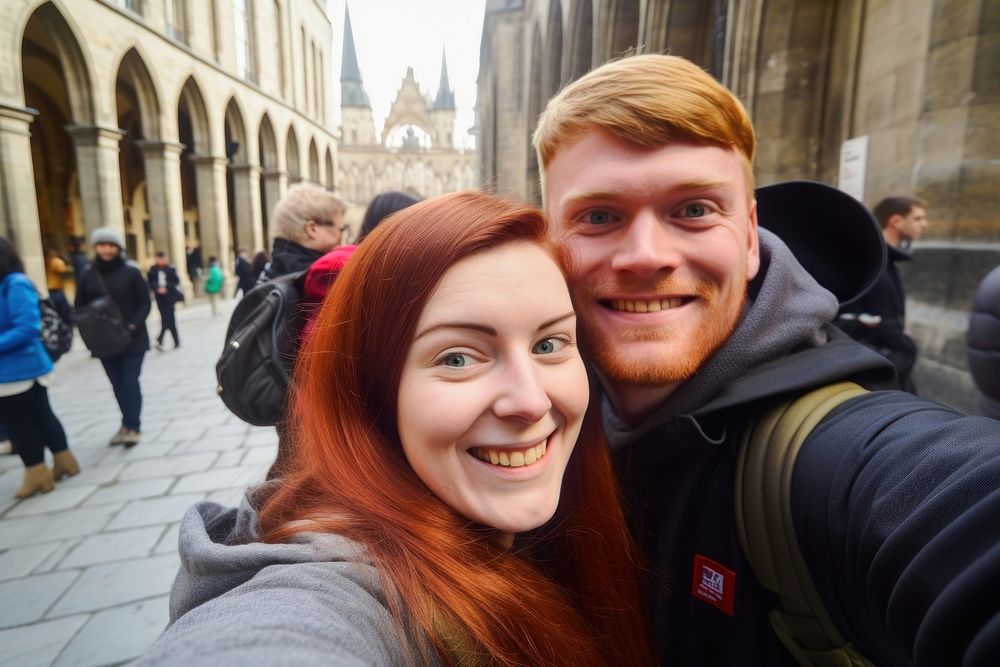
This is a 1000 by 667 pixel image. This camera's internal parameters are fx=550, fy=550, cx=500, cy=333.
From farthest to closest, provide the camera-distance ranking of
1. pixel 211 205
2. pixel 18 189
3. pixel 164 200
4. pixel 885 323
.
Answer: pixel 211 205 → pixel 164 200 → pixel 18 189 → pixel 885 323

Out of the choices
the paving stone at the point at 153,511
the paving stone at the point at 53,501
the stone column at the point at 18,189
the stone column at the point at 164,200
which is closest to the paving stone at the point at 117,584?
the paving stone at the point at 153,511

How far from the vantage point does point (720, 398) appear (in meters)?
1.02

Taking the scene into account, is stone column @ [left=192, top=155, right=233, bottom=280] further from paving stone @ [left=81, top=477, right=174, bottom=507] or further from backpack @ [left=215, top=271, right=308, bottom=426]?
backpack @ [left=215, top=271, right=308, bottom=426]

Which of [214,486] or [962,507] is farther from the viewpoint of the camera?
[214,486]

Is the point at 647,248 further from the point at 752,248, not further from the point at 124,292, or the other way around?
the point at 124,292

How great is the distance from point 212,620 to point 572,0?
44.4 feet

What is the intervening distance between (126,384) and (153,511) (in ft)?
5.93

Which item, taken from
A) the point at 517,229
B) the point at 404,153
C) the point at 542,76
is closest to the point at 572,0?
the point at 542,76

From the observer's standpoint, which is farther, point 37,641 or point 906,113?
point 906,113

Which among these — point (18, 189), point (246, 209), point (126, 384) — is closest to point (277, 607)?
point (126, 384)

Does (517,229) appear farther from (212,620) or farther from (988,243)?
(988,243)

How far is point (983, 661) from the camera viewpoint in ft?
1.97

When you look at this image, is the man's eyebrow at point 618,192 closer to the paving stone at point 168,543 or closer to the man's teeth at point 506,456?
the man's teeth at point 506,456

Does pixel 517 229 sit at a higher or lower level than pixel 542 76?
lower
